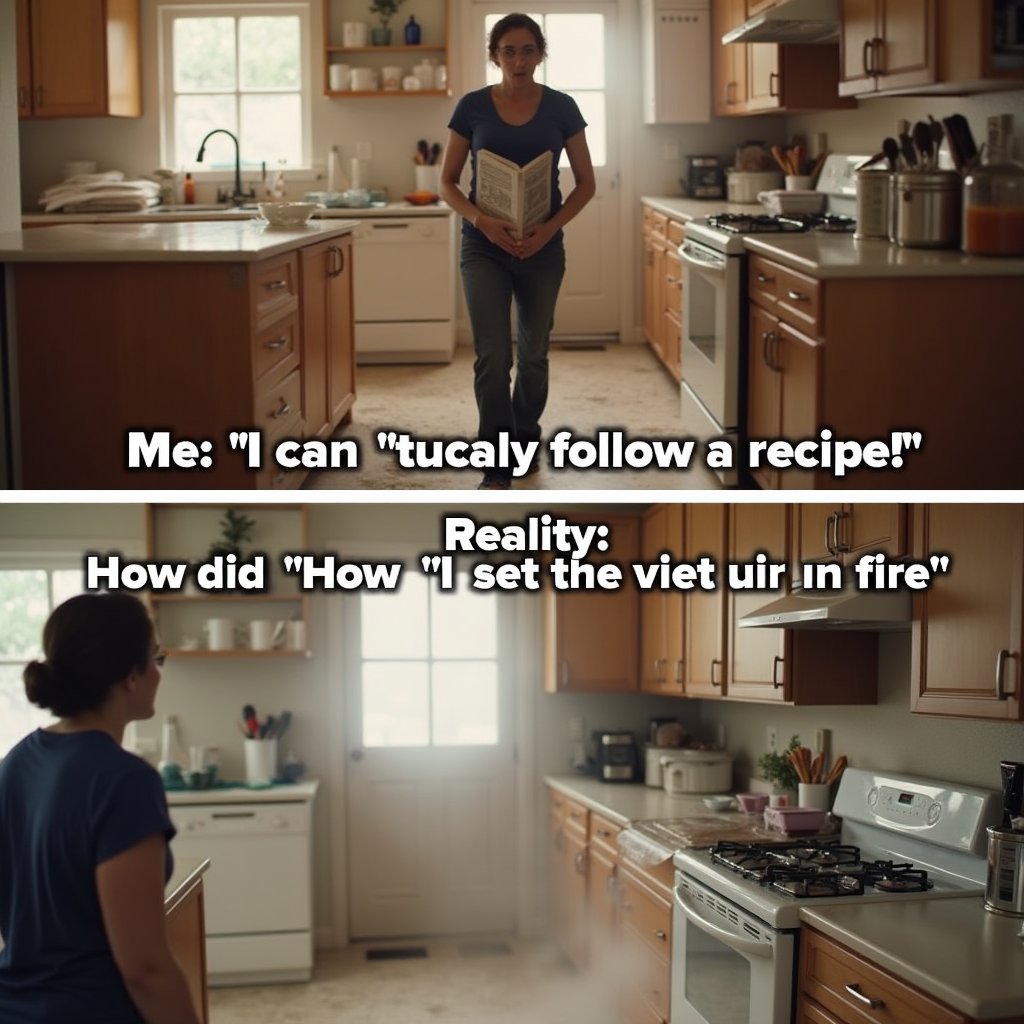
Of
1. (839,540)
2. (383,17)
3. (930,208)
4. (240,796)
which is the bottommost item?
(240,796)

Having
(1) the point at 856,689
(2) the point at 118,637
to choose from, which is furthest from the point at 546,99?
(2) the point at 118,637

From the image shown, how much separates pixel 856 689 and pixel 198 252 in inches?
85.0

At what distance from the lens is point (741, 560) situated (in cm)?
411

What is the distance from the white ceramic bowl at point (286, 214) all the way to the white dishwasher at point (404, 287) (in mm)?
2153

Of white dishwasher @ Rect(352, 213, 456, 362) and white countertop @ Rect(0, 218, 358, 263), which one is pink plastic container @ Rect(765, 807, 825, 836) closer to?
white countertop @ Rect(0, 218, 358, 263)

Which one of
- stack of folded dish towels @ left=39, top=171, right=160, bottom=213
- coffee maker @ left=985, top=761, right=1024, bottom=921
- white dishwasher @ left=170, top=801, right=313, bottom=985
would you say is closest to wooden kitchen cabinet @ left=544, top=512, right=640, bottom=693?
white dishwasher @ left=170, top=801, right=313, bottom=985

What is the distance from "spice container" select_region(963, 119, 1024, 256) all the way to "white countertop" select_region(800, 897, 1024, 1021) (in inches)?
56.8

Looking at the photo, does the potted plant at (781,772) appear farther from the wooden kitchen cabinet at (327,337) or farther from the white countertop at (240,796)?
the white countertop at (240,796)

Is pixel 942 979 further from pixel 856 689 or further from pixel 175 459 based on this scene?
pixel 175 459

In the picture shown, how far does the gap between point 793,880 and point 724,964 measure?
339 millimetres

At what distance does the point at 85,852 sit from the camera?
67.7 inches
